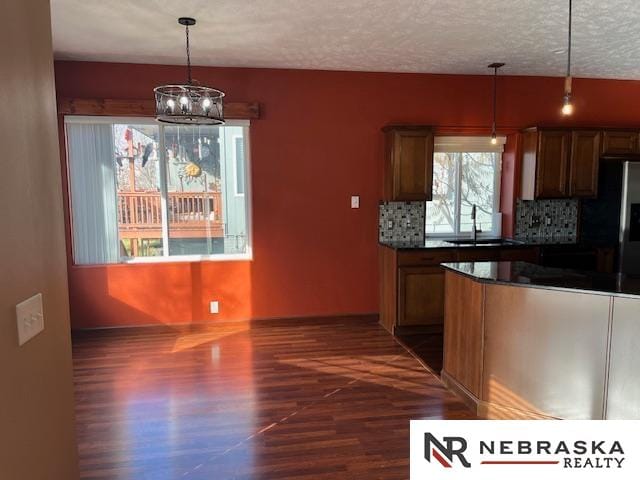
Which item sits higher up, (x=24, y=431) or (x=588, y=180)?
(x=588, y=180)

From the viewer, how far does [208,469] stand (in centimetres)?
237

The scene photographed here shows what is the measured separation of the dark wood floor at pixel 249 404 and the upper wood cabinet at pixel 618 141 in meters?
3.17

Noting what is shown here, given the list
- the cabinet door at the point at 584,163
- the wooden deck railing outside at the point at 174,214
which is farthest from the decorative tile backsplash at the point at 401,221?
the wooden deck railing outside at the point at 174,214

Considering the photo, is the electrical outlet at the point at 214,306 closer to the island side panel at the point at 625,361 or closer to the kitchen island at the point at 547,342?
the kitchen island at the point at 547,342

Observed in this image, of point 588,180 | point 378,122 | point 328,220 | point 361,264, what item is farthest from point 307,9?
point 588,180

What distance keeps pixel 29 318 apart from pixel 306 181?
3701 mm

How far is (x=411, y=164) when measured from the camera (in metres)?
4.66

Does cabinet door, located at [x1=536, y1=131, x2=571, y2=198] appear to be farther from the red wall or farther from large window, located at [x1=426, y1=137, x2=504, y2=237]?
large window, located at [x1=426, y1=137, x2=504, y2=237]

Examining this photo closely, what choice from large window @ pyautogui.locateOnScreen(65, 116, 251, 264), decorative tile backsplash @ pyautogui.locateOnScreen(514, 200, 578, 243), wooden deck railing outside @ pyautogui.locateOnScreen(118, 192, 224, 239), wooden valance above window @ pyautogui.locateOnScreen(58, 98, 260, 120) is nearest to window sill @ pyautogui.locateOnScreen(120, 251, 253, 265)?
large window @ pyautogui.locateOnScreen(65, 116, 251, 264)

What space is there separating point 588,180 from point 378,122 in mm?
2350

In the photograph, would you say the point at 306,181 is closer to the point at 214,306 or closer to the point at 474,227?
the point at 214,306

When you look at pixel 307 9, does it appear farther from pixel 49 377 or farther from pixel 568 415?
pixel 568 415

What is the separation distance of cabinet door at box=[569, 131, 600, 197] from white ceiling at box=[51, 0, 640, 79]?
2.38 feet

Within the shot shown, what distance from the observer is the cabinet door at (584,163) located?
4.80 m
